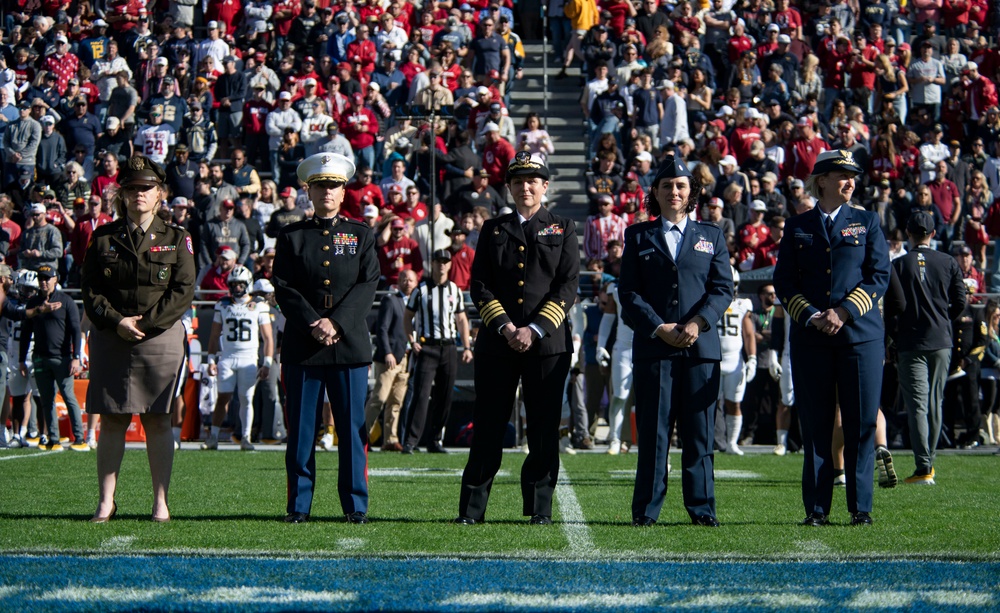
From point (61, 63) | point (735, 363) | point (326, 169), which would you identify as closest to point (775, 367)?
point (735, 363)

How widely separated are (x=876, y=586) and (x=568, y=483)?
17.9 ft

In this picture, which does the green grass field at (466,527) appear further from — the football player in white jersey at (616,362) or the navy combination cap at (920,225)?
the football player in white jersey at (616,362)

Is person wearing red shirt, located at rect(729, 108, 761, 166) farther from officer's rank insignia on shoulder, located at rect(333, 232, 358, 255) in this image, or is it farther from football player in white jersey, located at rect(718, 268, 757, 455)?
officer's rank insignia on shoulder, located at rect(333, 232, 358, 255)

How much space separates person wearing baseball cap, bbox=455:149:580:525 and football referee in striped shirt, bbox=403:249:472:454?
24.7ft

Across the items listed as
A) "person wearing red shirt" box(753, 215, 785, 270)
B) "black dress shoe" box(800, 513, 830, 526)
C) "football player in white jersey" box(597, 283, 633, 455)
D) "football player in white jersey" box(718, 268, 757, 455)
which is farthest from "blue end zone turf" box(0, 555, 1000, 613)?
"person wearing red shirt" box(753, 215, 785, 270)

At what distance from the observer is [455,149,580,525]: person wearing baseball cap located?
744 centimetres

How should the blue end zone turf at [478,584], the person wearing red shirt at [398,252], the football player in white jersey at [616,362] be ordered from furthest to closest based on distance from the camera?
the person wearing red shirt at [398,252] → the football player in white jersey at [616,362] → the blue end zone turf at [478,584]

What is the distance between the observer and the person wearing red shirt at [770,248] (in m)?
18.5

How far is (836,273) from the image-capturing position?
7.52 meters

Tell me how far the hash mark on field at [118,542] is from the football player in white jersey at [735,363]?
9059 mm

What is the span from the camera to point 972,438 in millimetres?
15938

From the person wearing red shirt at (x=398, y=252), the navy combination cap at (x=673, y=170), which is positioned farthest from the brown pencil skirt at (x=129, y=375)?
the person wearing red shirt at (x=398, y=252)

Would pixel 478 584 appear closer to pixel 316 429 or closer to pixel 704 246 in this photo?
pixel 316 429

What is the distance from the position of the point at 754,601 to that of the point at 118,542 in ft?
9.90
